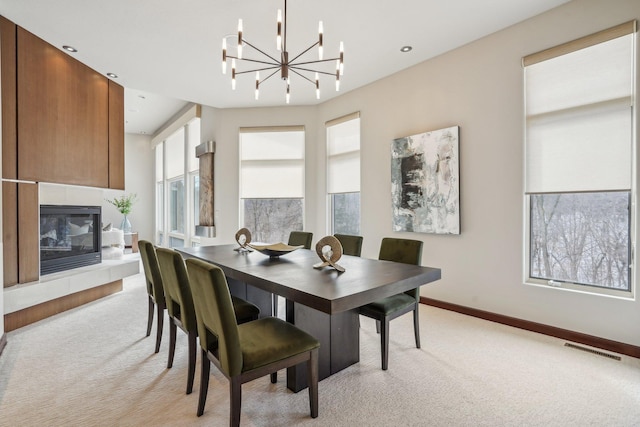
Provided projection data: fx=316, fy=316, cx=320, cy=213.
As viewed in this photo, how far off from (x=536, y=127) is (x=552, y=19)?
3.16 feet

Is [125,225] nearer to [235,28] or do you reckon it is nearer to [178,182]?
[178,182]

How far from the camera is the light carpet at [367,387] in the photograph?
1.84m

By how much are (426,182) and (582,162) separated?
149 cm

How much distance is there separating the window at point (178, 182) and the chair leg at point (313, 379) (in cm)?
564

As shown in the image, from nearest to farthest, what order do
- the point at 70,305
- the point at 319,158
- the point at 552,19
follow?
the point at 552,19, the point at 70,305, the point at 319,158

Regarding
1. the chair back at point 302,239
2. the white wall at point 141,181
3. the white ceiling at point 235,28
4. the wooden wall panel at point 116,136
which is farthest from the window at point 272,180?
the white wall at point 141,181

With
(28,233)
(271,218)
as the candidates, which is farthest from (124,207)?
(28,233)

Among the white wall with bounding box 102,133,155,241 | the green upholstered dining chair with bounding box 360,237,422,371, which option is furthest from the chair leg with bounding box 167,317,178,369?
the white wall with bounding box 102,133,155,241

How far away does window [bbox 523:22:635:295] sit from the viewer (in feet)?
8.47

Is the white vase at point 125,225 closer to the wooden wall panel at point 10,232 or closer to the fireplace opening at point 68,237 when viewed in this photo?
the fireplace opening at point 68,237

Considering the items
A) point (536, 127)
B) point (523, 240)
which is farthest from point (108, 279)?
point (536, 127)

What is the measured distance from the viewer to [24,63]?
328 centimetres

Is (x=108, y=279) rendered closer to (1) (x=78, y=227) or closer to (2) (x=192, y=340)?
(1) (x=78, y=227)

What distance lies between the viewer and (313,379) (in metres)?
1.80
